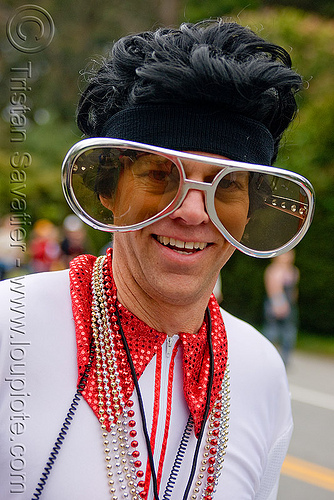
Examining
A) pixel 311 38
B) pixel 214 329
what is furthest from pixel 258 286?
pixel 214 329

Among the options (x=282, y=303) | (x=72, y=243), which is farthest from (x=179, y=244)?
(x=72, y=243)

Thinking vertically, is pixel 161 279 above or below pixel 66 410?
above

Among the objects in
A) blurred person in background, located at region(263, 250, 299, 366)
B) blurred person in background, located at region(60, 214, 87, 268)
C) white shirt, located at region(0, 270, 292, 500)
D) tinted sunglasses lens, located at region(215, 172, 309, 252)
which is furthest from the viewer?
blurred person in background, located at region(60, 214, 87, 268)

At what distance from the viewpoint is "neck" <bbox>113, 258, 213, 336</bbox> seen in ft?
5.09

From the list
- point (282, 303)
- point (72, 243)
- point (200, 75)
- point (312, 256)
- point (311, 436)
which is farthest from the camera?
point (312, 256)

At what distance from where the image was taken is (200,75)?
4.43 feet

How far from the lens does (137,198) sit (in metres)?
1.45

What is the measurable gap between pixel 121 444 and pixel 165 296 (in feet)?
1.19

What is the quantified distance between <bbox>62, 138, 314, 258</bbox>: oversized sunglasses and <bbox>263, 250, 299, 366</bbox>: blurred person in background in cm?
694

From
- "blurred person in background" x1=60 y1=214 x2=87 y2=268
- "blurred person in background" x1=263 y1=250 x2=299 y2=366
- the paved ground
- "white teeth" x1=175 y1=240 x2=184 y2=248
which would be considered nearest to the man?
"white teeth" x1=175 y1=240 x2=184 y2=248

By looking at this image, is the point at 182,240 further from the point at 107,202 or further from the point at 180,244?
the point at 107,202

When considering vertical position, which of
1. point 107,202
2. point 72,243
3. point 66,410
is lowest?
point 72,243

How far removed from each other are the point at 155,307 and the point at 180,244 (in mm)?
205

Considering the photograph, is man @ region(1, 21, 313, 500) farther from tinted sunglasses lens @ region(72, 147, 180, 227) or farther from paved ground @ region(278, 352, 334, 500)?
paved ground @ region(278, 352, 334, 500)
